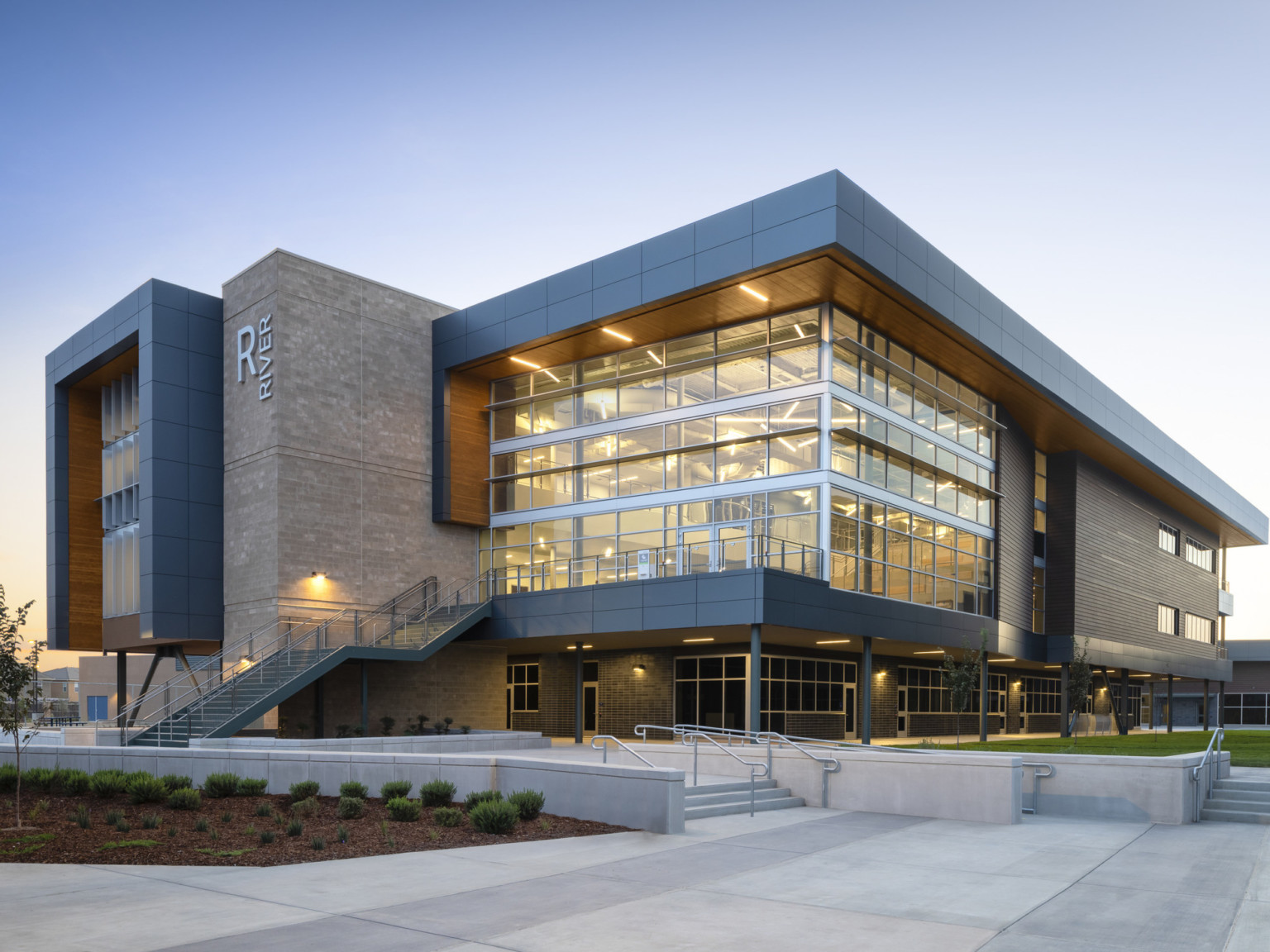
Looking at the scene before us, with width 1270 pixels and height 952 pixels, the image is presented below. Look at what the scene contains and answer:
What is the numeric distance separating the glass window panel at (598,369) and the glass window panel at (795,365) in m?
6.28

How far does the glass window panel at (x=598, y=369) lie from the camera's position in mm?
35281

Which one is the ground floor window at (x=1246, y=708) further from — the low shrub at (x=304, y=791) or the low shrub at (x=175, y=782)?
the low shrub at (x=175, y=782)

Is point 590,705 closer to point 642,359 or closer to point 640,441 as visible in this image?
point 640,441

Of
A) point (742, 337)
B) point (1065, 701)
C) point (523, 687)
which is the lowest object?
point (1065, 701)

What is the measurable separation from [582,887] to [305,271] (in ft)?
89.9

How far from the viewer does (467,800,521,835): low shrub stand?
14.2 meters

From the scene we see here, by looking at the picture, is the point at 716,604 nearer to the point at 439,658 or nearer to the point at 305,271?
the point at 439,658

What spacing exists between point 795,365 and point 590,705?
14.6 m

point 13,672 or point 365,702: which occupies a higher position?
point 13,672

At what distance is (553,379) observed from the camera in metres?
36.9

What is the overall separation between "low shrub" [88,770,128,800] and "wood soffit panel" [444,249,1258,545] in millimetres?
18451

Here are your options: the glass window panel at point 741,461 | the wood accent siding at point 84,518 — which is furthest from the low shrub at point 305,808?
the wood accent siding at point 84,518

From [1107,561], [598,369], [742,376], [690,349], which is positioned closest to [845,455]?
[742,376]

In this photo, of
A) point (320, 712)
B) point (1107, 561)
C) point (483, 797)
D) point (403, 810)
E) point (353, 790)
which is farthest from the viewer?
point (1107, 561)
